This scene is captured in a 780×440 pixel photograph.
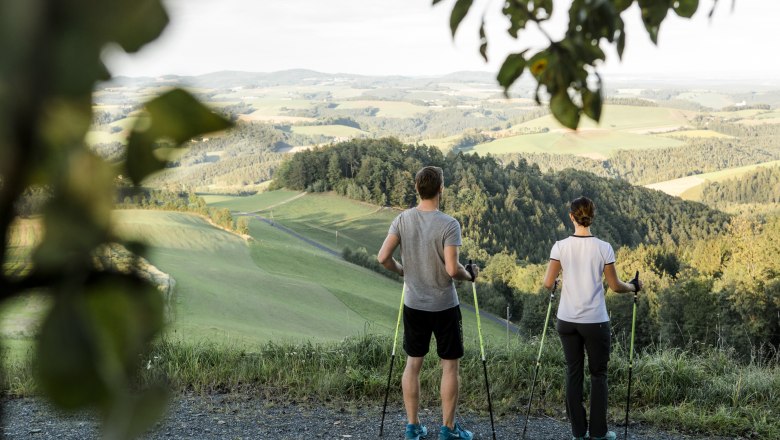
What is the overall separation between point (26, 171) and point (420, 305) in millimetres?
4819

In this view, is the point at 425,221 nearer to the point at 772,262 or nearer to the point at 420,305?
the point at 420,305

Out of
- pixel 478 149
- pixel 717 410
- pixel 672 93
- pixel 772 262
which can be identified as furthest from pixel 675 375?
pixel 672 93

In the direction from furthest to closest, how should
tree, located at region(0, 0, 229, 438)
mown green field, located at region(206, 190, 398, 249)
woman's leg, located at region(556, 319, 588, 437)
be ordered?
mown green field, located at region(206, 190, 398, 249)
woman's leg, located at region(556, 319, 588, 437)
tree, located at region(0, 0, 229, 438)

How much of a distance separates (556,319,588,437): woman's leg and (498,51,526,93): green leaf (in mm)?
4109

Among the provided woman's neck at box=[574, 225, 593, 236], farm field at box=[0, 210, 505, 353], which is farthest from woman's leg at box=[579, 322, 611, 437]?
farm field at box=[0, 210, 505, 353]

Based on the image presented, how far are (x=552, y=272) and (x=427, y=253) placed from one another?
99 cm

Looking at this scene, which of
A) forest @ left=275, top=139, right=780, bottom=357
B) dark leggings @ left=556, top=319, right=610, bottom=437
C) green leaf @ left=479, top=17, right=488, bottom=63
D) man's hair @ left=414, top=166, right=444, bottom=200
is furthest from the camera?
forest @ left=275, top=139, right=780, bottom=357

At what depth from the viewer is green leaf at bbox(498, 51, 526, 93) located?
4.40 feet

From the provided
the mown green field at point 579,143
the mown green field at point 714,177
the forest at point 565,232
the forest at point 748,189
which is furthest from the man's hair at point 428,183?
the forest at point 748,189

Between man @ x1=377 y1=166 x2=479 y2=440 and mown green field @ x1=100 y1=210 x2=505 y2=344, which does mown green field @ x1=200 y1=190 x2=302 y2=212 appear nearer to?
mown green field @ x1=100 y1=210 x2=505 y2=344

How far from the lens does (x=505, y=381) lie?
23.6 feet

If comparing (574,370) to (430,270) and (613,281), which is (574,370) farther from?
(430,270)

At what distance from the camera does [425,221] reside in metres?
4.95

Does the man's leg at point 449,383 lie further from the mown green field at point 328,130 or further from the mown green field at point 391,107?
the mown green field at point 391,107
